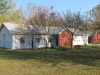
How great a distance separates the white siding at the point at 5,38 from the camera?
1641 inches

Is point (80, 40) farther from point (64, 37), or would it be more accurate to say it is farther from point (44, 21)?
point (44, 21)

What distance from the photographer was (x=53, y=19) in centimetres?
4209

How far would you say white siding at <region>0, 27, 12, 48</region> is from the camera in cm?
4168

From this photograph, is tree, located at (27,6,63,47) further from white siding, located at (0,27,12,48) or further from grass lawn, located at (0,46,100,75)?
grass lawn, located at (0,46,100,75)

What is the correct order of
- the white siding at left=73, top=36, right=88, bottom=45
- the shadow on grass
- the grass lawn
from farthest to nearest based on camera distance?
the white siding at left=73, top=36, right=88, bottom=45, the shadow on grass, the grass lawn

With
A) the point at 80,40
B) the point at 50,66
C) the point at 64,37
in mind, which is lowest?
the point at 50,66

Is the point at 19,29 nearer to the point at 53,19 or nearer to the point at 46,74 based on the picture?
the point at 53,19

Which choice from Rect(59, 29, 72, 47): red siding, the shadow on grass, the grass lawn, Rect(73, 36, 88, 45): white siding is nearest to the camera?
the grass lawn

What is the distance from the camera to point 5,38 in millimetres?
42906

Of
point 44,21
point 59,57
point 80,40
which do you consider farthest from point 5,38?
point 59,57

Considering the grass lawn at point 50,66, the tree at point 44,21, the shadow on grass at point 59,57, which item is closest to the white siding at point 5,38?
the tree at point 44,21

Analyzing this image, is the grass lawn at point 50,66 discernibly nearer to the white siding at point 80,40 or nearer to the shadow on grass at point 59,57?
the shadow on grass at point 59,57

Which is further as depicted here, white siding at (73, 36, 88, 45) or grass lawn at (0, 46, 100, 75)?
white siding at (73, 36, 88, 45)

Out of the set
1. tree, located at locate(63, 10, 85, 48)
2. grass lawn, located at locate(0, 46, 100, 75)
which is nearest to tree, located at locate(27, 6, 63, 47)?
tree, located at locate(63, 10, 85, 48)
